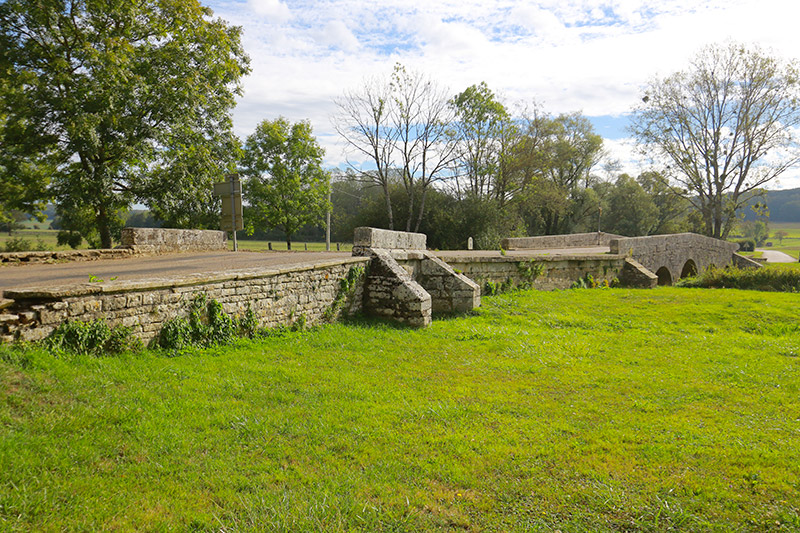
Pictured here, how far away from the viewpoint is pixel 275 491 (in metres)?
3.39

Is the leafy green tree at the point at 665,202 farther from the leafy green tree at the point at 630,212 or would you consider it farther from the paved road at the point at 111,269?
the paved road at the point at 111,269

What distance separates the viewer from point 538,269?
13914 mm

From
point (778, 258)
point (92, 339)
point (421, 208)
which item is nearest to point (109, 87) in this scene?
point (92, 339)

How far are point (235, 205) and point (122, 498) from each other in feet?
36.7

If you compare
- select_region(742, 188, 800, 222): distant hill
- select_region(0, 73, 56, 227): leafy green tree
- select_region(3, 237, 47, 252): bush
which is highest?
select_region(742, 188, 800, 222): distant hill

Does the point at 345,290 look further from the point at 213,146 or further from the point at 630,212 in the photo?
the point at 630,212

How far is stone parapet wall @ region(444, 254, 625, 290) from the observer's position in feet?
41.4

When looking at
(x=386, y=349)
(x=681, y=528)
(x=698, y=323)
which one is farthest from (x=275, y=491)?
(x=698, y=323)

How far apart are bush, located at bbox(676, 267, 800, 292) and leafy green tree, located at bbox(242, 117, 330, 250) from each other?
25.1m

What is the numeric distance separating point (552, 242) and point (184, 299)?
68.3 ft

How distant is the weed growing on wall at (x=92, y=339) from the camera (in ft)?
15.5

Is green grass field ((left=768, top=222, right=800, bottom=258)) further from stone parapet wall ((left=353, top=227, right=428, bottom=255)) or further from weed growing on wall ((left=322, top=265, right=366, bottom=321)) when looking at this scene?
weed growing on wall ((left=322, top=265, right=366, bottom=321))

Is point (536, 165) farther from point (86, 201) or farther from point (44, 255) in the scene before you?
point (44, 255)

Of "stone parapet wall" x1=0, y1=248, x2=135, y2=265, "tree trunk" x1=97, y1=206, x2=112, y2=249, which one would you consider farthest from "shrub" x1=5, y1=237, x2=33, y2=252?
"stone parapet wall" x1=0, y1=248, x2=135, y2=265
